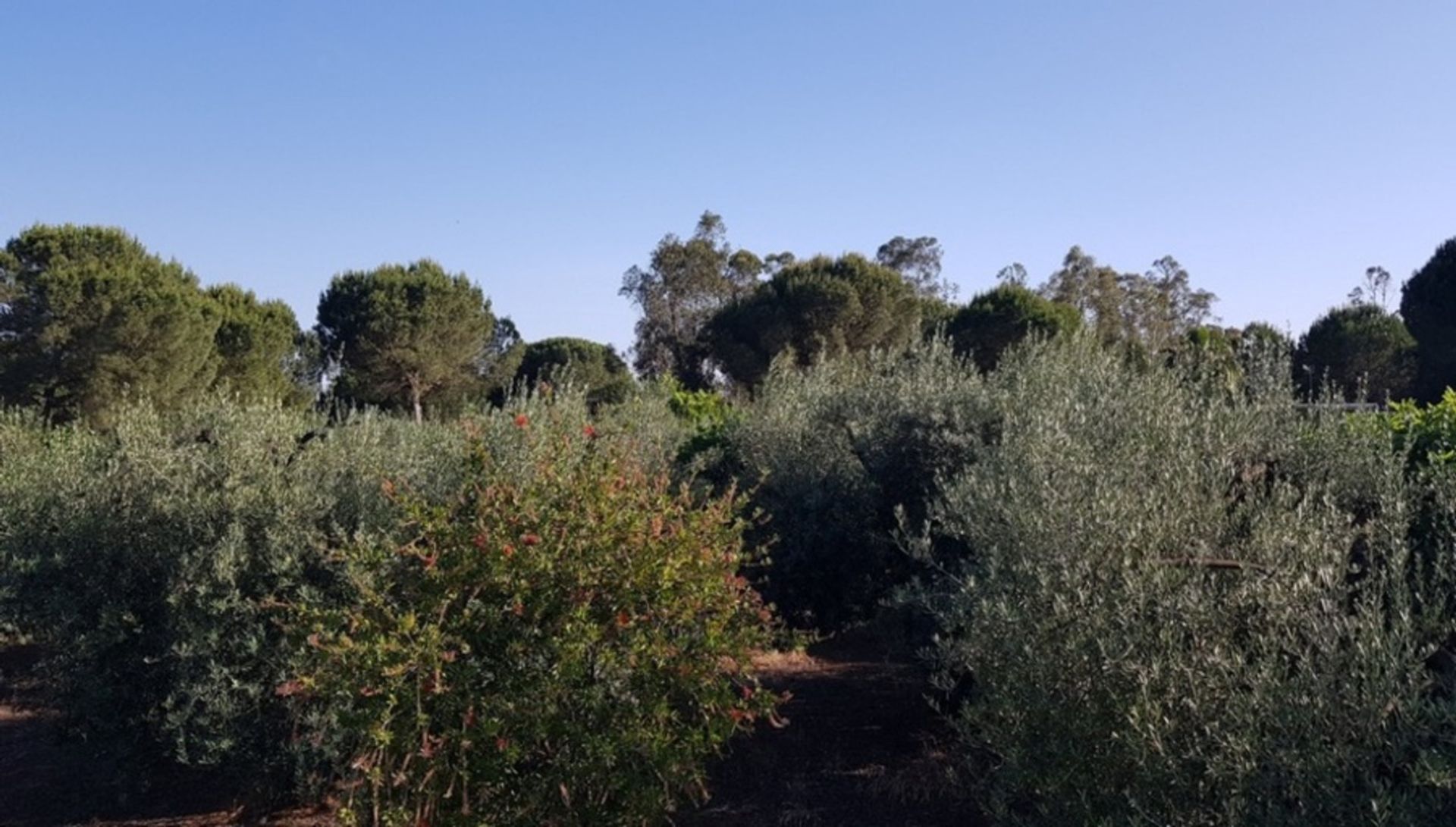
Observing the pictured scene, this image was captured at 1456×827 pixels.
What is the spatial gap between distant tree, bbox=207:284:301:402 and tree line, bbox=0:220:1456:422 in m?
0.06

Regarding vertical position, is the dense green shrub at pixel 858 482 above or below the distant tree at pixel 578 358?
below

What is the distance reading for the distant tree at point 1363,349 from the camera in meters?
26.5

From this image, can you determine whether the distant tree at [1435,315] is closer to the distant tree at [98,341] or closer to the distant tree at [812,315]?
the distant tree at [812,315]

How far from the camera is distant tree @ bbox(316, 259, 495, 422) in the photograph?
29578 mm

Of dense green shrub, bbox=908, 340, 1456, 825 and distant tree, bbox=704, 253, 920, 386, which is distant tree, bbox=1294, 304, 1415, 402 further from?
dense green shrub, bbox=908, 340, 1456, 825

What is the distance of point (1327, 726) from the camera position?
264 centimetres

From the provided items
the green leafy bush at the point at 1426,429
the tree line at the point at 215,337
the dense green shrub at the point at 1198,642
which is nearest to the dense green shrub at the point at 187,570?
the dense green shrub at the point at 1198,642

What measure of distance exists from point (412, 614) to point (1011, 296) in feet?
86.7

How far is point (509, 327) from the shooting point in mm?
33562

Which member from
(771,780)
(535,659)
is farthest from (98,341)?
(535,659)

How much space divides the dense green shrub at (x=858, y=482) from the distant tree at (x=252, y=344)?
16712mm

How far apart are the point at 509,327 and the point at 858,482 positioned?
26970mm

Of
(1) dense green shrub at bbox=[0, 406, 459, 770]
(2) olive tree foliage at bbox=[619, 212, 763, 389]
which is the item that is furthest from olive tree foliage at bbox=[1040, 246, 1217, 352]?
(1) dense green shrub at bbox=[0, 406, 459, 770]

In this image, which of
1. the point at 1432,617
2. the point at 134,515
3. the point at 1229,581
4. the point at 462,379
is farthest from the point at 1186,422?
the point at 462,379
